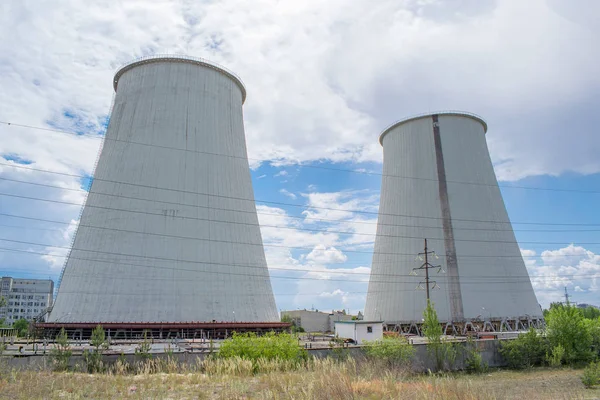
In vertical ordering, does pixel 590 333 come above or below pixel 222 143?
below

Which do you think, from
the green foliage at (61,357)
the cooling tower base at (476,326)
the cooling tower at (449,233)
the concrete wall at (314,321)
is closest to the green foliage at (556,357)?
the cooling tower base at (476,326)

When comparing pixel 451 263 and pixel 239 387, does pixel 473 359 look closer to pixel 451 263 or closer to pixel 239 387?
pixel 451 263

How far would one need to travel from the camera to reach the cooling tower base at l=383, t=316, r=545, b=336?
101ft

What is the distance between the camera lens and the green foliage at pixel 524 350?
889 inches

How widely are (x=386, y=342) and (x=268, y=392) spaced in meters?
12.1

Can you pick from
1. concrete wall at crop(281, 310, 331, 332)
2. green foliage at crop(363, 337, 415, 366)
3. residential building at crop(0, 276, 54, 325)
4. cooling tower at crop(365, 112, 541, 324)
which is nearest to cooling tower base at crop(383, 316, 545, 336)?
cooling tower at crop(365, 112, 541, 324)

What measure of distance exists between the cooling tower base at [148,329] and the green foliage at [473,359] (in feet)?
34.7

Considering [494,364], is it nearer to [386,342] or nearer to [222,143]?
[386,342]

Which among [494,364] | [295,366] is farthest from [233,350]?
[494,364]

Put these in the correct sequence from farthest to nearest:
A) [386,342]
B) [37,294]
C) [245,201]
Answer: [37,294] → [245,201] → [386,342]

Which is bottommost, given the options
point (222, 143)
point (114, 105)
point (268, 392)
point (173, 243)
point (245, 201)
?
point (268, 392)

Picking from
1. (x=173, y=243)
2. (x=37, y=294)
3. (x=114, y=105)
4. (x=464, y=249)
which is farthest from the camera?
(x=37, y=294)

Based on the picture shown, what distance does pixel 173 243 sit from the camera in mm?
22047

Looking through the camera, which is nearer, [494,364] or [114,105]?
[494,364]
